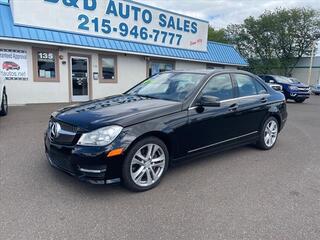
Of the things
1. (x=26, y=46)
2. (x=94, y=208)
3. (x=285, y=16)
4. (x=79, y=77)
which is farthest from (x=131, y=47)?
(x=285, y=16)

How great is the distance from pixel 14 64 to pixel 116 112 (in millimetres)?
9409

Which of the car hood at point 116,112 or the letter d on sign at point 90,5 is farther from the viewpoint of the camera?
the letter d on sign at point 90,5

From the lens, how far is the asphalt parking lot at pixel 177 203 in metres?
2.70

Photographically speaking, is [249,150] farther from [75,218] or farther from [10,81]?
[10,81]

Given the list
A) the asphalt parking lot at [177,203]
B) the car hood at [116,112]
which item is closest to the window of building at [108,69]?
the asphalt parking lot at [177,203]

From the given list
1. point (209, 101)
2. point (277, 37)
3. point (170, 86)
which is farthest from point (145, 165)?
point (277, 37)

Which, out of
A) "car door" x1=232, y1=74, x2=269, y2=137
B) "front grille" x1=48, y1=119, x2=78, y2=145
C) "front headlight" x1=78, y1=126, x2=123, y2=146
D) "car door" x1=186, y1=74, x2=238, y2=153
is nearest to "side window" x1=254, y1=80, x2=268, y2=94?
"car door" x1=232, y1=74, x2=269, y2=137

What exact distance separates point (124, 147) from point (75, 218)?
0.95m

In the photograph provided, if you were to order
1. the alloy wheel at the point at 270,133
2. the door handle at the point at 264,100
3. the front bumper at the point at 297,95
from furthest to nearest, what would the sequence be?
the front bumper at the point at 297,95
the alloy wheel at the point at 270,133
the door handle at the point at 264,100

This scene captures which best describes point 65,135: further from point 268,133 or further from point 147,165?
point 268,133

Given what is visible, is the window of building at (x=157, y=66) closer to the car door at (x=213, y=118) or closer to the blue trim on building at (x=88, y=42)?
the blue trim on building at (x=88, y=42)

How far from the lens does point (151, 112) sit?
140 inches

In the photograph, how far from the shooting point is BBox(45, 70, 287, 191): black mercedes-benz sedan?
10.5 ft

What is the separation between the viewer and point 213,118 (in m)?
4.21
